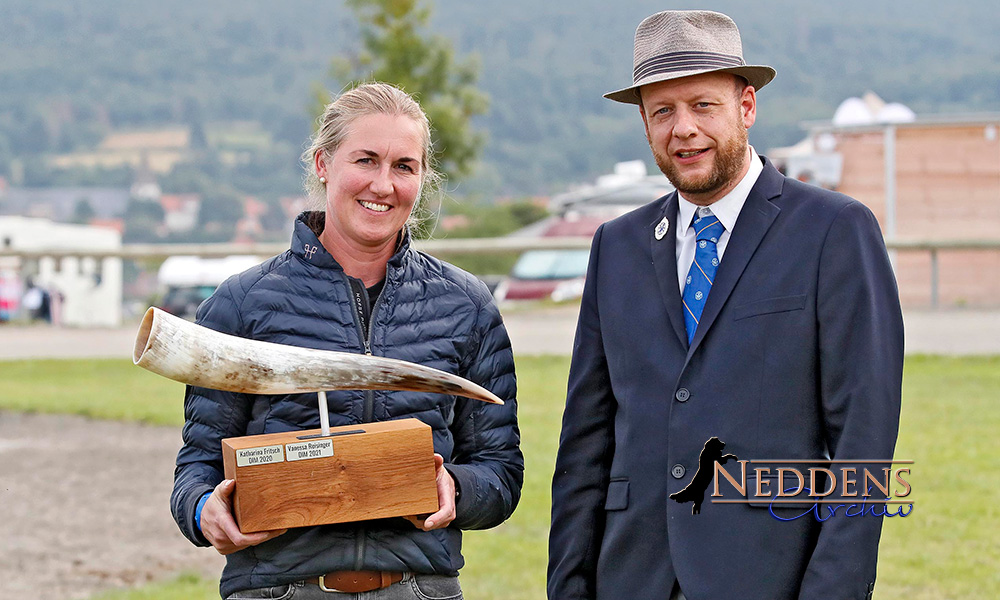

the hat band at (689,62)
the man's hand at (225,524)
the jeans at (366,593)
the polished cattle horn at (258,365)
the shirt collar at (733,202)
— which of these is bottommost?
the jeans at (366,593)

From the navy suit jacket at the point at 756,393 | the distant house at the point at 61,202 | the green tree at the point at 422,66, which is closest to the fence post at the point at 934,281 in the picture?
the navy suit jacket at the point at 756,393

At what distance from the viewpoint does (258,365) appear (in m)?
2.42

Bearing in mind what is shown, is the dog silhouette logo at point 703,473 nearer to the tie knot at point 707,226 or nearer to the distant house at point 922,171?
the tie knot at point 707,226

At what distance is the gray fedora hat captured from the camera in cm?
252

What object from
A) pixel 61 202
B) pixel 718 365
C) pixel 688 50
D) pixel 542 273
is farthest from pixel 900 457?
pixel 61 202

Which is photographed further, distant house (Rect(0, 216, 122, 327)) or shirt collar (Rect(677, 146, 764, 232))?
distant house (Rect(0, 216, 122, 327))

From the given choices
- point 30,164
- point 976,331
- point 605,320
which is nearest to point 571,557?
point 605,320

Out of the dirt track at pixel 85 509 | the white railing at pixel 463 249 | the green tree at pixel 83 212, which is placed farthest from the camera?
the green tree at pixel 83 212

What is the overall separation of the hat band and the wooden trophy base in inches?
37.1

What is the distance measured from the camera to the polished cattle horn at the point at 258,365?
92.6 inches

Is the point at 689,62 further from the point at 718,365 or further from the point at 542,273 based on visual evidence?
the point at 542,273

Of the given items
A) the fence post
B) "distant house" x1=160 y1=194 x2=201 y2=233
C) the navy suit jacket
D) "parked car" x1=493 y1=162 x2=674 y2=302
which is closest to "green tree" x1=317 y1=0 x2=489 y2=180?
"parked car" x1=493 y1=162 x2=674 y2=302

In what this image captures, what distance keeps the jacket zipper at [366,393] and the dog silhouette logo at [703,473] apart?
70cm

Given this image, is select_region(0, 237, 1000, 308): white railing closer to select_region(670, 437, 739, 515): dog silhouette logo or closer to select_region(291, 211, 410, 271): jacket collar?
select_region(291, 211, 410, 271): jacket collar
